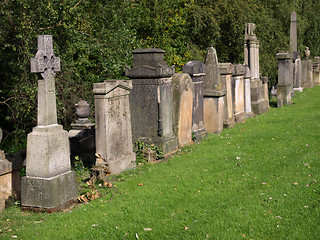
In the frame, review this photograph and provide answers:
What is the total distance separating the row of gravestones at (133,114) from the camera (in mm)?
6395

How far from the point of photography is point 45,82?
6.43 meters

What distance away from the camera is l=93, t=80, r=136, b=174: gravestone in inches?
305

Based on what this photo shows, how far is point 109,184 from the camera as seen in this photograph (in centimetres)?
726

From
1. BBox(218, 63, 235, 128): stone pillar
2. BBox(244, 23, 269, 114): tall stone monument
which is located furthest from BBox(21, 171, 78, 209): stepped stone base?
BBox(244, 23, 269, 114): tall stone monument

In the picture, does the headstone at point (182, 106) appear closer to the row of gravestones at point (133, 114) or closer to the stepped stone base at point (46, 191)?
the row of gravestones at point (133, 114)

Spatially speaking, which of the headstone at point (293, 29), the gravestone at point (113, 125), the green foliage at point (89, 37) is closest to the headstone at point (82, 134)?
the green foliage at point (89, 37)

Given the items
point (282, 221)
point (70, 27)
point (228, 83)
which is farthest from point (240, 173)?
point (70, 27)

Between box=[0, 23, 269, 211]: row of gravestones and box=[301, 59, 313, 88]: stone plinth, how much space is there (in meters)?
11.4

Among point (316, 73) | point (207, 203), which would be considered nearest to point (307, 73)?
point (316, 73)

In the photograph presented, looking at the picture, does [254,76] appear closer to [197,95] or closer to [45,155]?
[197,95]

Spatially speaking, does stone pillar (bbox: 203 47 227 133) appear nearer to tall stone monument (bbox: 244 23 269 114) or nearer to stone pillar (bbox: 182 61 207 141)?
stone pillar (bbox: 182 61 207 141)

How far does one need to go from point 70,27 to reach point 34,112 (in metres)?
2.48

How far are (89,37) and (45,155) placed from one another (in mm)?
7526

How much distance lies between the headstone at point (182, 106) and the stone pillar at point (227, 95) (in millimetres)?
2370
